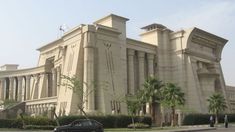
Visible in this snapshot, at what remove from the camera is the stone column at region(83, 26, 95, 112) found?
6850cm

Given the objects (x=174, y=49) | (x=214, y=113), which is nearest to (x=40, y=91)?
(x=174, y=49)

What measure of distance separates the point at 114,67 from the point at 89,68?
→ 6780mm

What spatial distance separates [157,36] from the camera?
9306 cm

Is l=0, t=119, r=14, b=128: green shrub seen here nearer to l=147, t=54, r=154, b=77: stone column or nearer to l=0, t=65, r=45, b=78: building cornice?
l=147, t=54, r=154, b=77: stone column

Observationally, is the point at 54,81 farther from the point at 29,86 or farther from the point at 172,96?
the point at 172,96

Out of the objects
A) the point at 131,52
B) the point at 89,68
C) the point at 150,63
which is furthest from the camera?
the point at 150,63

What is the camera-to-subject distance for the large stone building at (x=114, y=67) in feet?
236

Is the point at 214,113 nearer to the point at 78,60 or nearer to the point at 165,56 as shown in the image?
the point at 165,56

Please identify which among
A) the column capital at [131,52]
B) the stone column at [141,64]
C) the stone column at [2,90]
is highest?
the column capital at [131,52]

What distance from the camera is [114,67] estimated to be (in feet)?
247

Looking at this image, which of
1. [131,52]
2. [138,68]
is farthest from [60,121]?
[138,68]

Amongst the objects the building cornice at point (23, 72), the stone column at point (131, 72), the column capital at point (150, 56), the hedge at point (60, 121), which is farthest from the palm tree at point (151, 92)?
the building cornice at point (23, 72)

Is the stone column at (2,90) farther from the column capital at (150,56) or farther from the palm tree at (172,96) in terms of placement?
the palm tree at (172,96)

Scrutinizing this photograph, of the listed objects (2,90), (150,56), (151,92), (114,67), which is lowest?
(151,92)
